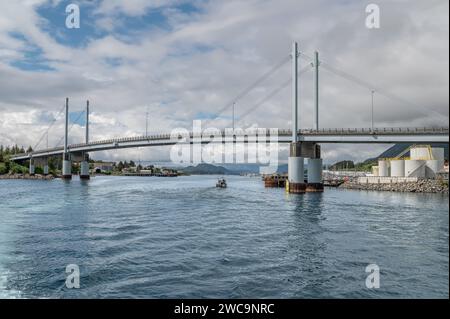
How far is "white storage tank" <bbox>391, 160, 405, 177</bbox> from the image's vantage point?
75.2 meters

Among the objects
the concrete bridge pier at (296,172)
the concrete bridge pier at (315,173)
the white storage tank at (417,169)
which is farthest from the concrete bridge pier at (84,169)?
the white storage tank at (417,169)

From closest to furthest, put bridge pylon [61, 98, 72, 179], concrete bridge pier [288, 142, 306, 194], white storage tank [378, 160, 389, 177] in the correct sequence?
concrete bridge pier [288, 142, 306, 194]
white storage tank [378, 160, 389, 177]
bridge pylon [61, 98, 72, 179]

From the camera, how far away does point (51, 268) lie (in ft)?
39.6

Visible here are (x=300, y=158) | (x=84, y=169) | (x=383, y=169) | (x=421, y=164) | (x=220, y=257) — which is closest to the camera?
(x=220, y=257)

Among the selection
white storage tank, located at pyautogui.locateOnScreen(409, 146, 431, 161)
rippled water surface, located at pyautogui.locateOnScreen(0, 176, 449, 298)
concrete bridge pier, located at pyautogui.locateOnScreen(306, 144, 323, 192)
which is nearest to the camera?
rippled water surface, located at pyautogui.locateOnScreen(0, 176, 449, 298)

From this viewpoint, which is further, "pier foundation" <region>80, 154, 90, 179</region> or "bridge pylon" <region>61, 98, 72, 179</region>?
"pier foundation" <region>80, 154, 90, 179</region>

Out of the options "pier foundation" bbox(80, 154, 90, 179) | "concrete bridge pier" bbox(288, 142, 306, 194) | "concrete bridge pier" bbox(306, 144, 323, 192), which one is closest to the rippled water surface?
"concrete bridge pier" bbox(288, 142, 306, 194)

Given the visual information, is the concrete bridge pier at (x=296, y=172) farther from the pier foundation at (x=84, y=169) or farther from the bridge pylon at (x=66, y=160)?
the pier foundation at (x=84, y=169)

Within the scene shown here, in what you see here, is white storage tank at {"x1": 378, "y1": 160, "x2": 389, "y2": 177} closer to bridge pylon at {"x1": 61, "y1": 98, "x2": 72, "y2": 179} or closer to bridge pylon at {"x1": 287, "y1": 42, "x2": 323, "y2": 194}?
bridge pylon at {"x1": 287, "y1": 42, "x2": 323, "y2": 194}

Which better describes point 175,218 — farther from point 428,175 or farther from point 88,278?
point 428,175

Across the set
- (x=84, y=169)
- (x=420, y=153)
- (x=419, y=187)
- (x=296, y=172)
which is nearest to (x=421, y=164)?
(x=420, y=153)

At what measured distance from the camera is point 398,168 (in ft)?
248

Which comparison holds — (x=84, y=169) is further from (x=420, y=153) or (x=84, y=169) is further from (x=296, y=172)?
(x=420, y=153)
